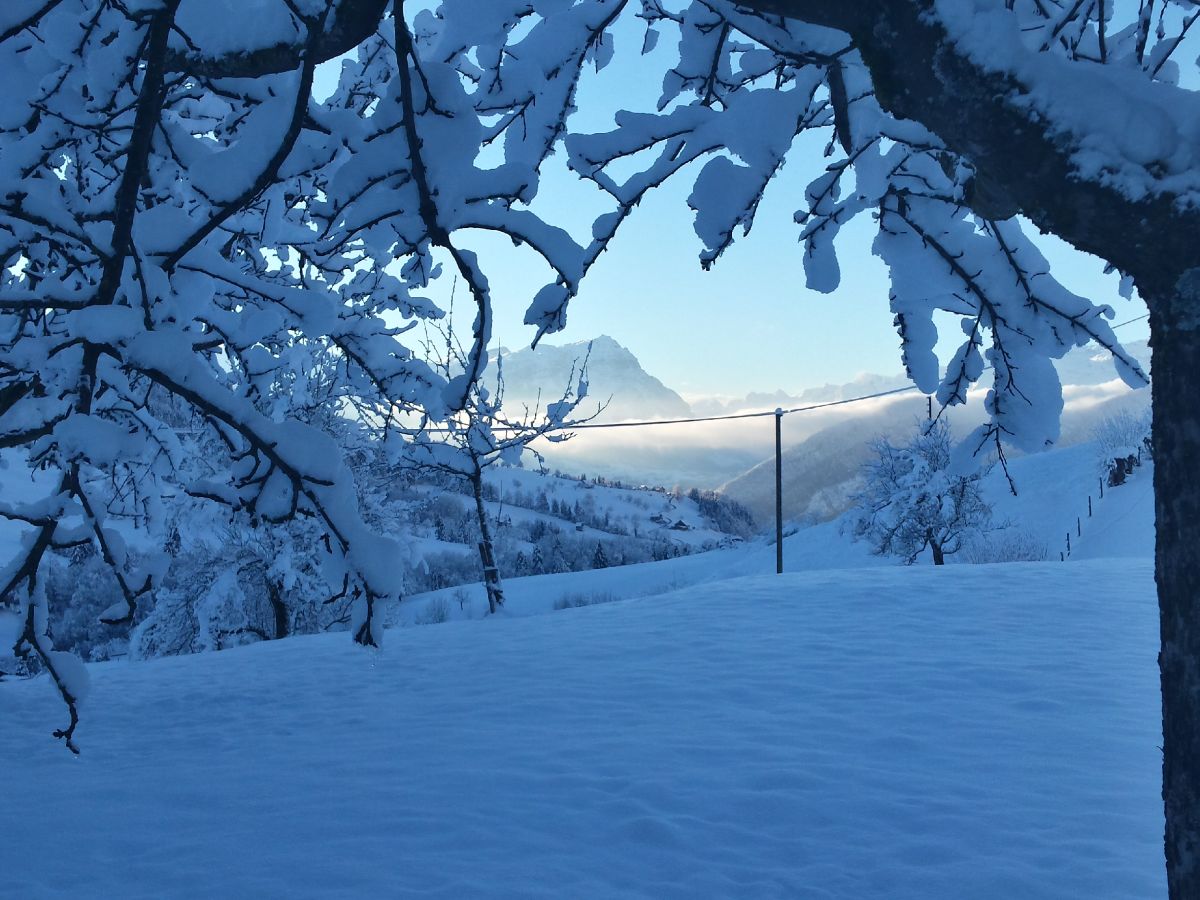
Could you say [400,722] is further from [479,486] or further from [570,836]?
[479,486]

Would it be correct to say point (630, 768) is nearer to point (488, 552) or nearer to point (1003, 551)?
point (488, 552)

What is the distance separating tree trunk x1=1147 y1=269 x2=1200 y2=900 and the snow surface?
1.49 meters

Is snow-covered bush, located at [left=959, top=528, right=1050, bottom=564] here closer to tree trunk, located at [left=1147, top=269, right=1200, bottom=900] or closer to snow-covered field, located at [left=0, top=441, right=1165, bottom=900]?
snow-covered field, located at [left=0, top=441, right=1165, bottom=900]

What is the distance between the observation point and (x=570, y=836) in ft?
10.9

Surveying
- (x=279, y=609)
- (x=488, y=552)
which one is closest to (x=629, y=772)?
(x=488, y=552)

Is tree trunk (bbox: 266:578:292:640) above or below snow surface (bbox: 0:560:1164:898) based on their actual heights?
below

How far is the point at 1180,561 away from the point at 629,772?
3.01 meters

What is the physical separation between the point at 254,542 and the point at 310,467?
52.1 ft

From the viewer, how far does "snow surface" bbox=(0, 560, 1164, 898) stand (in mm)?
3049

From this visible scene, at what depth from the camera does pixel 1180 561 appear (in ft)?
5.18

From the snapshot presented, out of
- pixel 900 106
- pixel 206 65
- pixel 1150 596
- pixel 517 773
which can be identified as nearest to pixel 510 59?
pixel 206 65

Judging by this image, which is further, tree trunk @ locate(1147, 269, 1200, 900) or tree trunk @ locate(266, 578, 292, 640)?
tree trunk @ locate(266, 578, 292, 640)

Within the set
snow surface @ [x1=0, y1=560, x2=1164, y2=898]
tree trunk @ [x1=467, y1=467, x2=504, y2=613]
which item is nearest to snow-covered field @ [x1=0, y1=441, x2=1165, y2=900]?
snow surface @ [x1=0, y1=560, x2=1164, y2=898]

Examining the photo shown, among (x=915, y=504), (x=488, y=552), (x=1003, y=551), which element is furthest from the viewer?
(x=1003, y=551)
